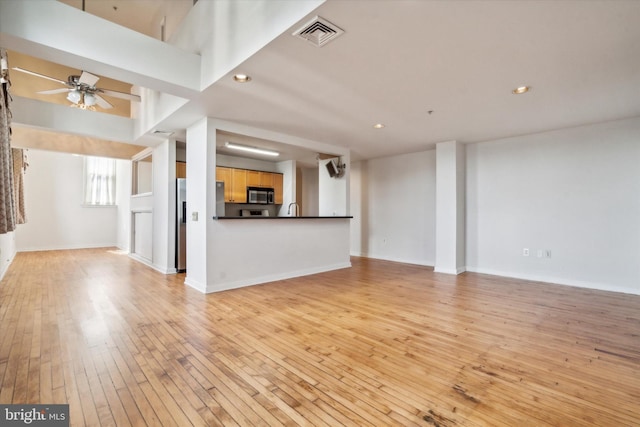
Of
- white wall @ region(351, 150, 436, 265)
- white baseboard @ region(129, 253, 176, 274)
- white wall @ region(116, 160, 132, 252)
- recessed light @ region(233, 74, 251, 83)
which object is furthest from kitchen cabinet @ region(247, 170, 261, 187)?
recessed light @ region(233, 74, 251, 83)

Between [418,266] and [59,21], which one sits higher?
[59,21]

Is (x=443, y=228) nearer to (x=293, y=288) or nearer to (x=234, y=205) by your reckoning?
(x=293, y=288)

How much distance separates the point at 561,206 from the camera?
455 centimetres

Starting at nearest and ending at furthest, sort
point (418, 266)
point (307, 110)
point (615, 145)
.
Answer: point (307, 110), point (615, 145), point (418, 266)

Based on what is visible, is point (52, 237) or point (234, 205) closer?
point (234, 205)

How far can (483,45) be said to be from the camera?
2273 mm

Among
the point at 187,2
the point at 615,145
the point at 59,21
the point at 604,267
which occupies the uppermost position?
the point at 187,2

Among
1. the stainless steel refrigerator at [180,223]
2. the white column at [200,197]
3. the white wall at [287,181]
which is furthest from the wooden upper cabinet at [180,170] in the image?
the white wall at [287,181]

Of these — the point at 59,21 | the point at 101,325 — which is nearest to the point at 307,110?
the point at 59,21

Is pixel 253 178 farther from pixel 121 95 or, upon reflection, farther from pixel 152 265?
pixel 121 95

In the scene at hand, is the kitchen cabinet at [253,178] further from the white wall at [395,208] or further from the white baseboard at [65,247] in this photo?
the white baseboard at [65,247]

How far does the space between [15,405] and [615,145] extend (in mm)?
6787
